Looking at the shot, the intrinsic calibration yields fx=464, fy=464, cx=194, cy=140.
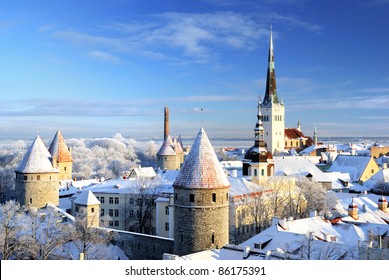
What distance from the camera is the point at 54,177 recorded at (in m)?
26.6

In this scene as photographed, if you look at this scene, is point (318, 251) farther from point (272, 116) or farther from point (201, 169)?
point (272, 116)

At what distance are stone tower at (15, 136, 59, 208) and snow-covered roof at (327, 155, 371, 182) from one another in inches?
1287

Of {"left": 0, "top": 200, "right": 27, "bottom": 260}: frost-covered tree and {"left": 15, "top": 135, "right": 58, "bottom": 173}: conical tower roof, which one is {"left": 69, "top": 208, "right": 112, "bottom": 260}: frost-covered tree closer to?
{"left": 0, "top": 200, "right": 27, "bottom": 260}: frost-covered tree

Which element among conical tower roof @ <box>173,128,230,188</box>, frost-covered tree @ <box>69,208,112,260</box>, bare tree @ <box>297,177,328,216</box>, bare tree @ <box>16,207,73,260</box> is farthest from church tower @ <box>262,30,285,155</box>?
conical tower roof @ <box>173,128,230,188</box>

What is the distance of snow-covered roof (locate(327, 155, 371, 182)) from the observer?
48250 mm

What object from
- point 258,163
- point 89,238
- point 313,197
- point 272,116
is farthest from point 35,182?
point 272,116

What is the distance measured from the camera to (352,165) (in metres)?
49.7

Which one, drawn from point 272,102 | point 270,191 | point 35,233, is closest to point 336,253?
point 35,233

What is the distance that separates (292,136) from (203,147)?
62.0 metres

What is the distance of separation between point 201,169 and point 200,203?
3.99 feet
